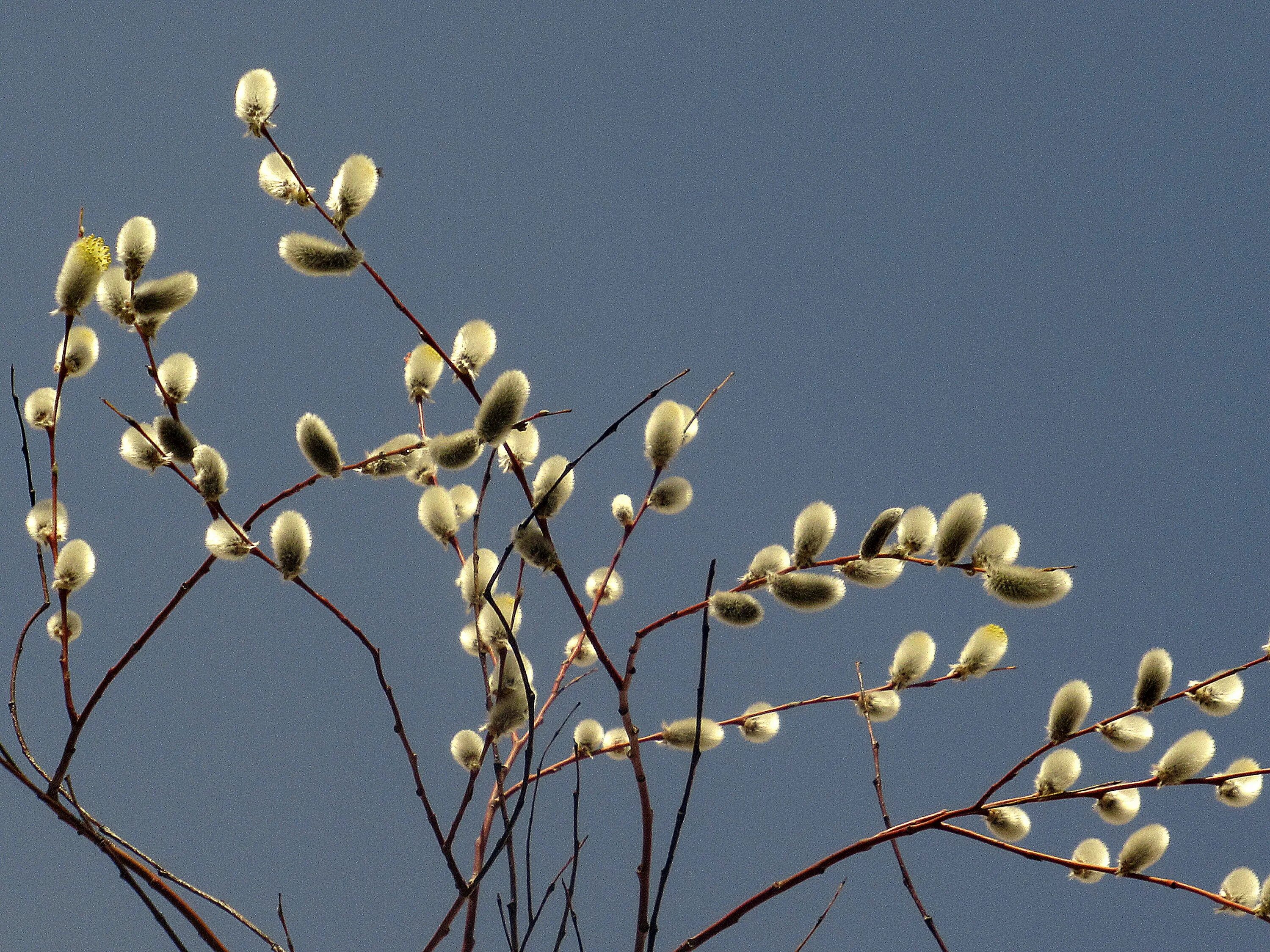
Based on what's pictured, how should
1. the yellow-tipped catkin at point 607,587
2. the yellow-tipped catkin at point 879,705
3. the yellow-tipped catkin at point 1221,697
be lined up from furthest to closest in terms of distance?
the yellow-tipped catkin at point 607,587, the yellow-tipped catkin at point 879,705, the yellow-tipped catkin at point 1221,697

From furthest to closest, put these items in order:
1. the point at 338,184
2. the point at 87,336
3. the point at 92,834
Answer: the point at 87,336, the point at 338,184, the point at 92,834

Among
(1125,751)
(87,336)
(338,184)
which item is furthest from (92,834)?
(1125,751)

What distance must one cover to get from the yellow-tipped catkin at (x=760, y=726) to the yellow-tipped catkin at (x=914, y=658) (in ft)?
0.75

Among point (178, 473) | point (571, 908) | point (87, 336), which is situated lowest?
point (571, 908)

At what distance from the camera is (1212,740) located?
1340 mm

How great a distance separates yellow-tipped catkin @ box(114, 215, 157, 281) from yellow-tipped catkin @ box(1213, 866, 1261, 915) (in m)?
1.55

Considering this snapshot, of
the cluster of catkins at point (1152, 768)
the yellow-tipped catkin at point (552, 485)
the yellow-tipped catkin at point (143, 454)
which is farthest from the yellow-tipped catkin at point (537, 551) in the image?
the cluster of catkins at point (1152, 768)

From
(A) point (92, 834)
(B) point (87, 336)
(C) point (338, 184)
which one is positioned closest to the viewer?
(A) point (92, 834)

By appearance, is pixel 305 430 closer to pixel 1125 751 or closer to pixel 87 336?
pixel 87 336

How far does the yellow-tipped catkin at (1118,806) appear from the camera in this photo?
140 cm

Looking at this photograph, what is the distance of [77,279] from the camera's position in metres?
1.29

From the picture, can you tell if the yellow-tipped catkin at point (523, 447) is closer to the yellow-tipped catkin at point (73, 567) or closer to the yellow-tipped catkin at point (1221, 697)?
the yellow-tipped catkin at point (73, 567)

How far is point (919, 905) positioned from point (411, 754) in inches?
25.9

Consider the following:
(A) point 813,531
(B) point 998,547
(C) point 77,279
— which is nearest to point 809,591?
(A) point 813,531
